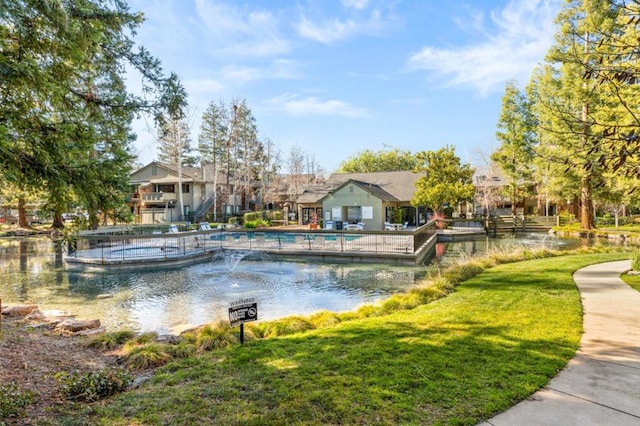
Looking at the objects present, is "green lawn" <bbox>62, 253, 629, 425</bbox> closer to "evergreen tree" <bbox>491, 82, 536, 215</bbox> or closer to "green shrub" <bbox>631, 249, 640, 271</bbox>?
"green shrub" <bbox>631, 249, 640, 271</bbox>

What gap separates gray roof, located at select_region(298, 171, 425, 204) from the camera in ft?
108

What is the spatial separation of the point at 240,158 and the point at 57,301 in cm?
3734

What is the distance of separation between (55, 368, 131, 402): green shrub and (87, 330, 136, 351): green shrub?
206 cm

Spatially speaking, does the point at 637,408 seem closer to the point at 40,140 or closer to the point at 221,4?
the point at 40,140

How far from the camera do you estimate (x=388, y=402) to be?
3414 mm

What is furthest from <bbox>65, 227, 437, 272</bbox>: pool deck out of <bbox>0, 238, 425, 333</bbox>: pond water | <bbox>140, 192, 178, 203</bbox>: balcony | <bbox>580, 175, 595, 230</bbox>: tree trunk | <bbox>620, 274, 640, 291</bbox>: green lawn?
<bbox>140, 192, 178, 203</bbox>: balcony

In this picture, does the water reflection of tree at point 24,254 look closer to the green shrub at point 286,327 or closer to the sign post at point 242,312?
the green shrub at point 286,327

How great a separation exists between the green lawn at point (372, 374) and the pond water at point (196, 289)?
152 inches

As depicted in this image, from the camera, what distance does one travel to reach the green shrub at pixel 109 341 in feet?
20.8

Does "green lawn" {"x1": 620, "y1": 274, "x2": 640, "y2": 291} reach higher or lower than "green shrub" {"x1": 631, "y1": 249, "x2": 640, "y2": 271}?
lower

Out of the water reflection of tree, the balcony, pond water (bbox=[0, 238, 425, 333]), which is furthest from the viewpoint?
the balcony

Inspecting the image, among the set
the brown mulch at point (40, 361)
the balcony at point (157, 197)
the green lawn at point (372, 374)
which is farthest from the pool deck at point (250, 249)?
the balcony at point (157, 197)

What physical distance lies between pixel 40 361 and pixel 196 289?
7351 millimetres

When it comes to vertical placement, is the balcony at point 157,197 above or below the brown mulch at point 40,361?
above
